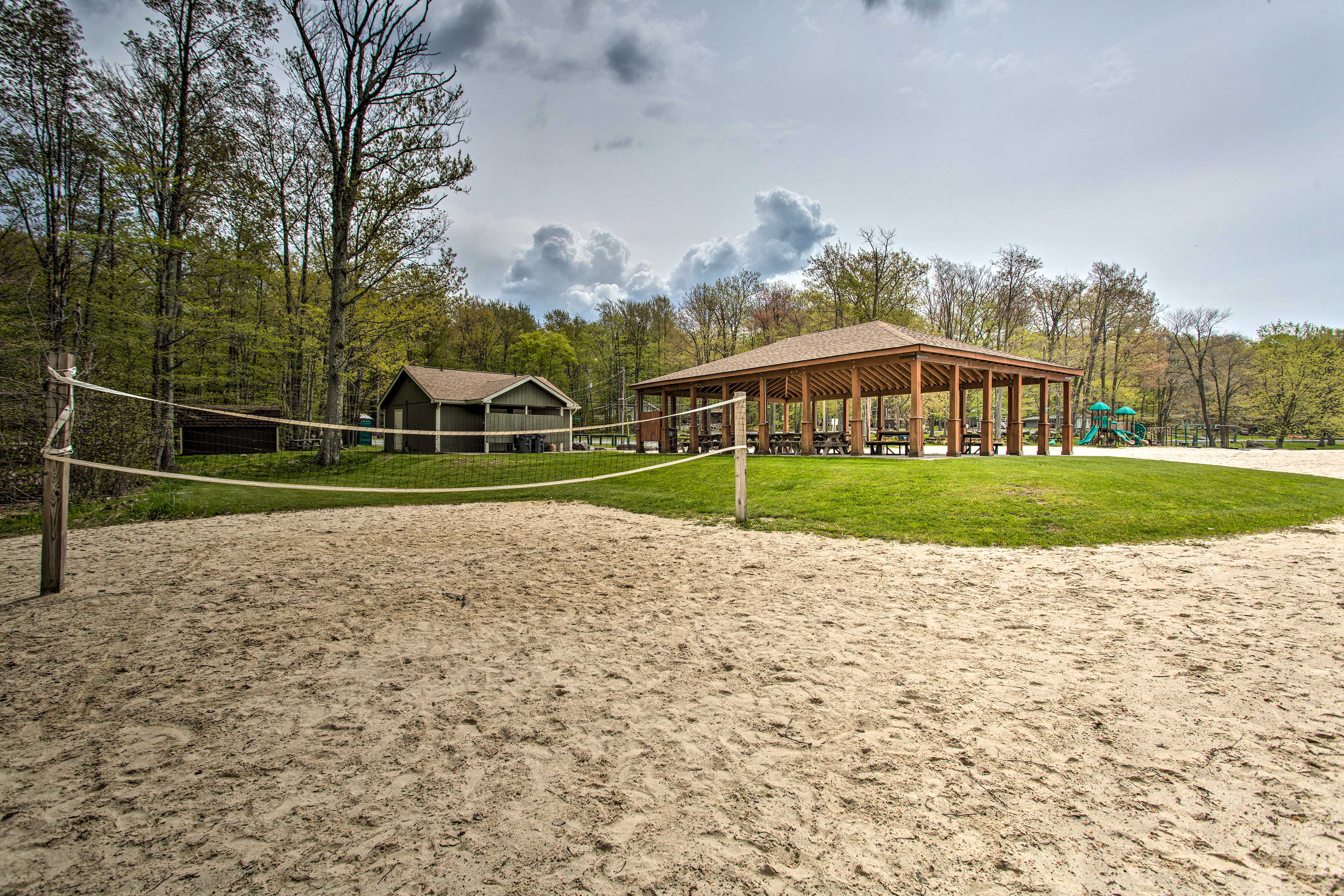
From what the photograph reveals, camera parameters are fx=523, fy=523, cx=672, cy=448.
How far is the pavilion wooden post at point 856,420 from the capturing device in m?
15.2

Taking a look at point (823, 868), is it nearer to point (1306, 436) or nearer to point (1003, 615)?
point (1003, 615)

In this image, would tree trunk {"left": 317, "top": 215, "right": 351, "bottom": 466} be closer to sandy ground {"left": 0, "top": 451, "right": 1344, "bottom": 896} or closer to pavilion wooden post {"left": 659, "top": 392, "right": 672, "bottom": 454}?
pavilion wooden post {"left": 659, "top": 392, "right": 672, "bottom": 454}

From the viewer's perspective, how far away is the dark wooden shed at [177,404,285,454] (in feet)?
74.8

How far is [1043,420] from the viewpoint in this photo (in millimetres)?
17719

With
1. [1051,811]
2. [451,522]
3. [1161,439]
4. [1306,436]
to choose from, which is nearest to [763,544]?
[1051,811]

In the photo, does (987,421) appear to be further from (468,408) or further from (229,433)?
(229,433)

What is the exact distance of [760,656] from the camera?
3.56 metres

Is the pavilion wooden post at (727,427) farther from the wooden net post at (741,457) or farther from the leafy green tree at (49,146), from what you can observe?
the leafy green tree at (49,146)

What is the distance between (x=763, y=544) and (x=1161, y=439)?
40526 millimetres

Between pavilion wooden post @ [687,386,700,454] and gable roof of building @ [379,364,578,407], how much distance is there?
921 cm

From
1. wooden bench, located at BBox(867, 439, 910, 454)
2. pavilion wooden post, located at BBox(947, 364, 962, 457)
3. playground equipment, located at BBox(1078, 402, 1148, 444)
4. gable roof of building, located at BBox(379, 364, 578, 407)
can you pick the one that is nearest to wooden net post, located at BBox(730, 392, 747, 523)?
pavilion wooden post, located at BBox(947, 364, 962, 457)

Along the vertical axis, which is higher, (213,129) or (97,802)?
(213,129)

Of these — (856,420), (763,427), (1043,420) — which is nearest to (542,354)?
(763,427)

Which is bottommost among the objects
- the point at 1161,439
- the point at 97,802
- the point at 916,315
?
the point at 97,802
